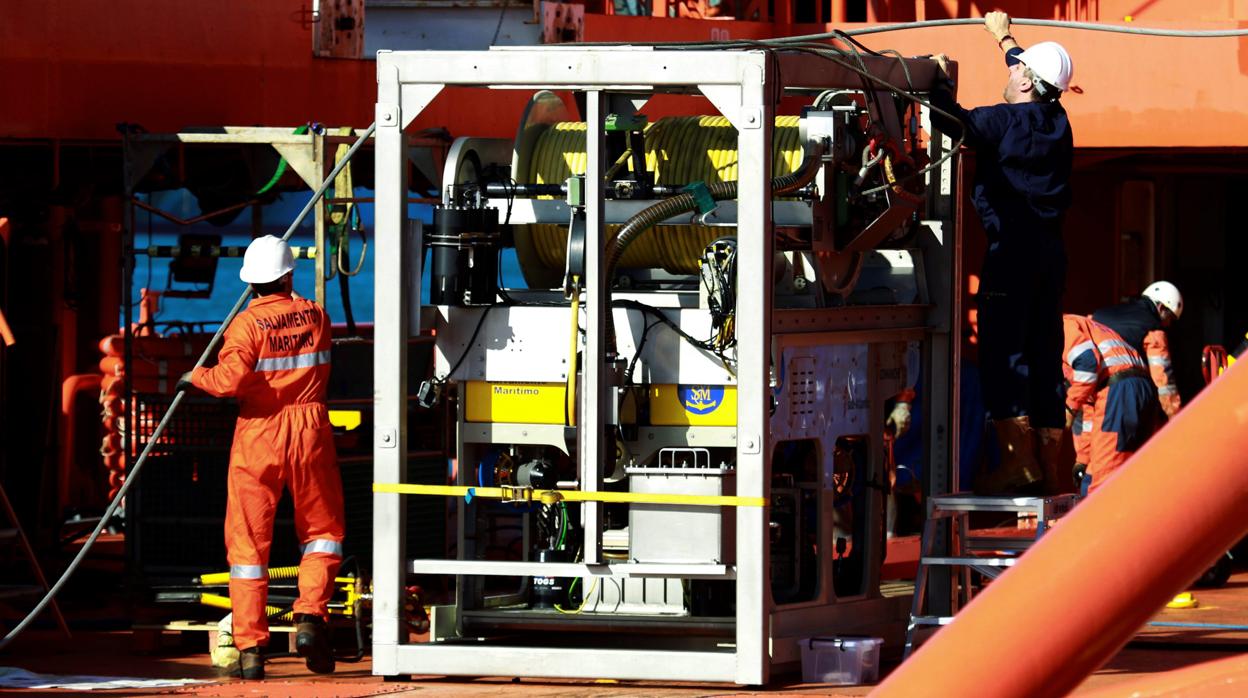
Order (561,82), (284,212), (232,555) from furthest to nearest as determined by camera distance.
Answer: (284,212) < (232,555) < (561,82)

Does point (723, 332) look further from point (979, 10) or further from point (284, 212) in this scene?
point (284, 212)

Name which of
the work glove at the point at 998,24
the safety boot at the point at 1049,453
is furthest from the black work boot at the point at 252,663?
the work glove at the point at 998,24

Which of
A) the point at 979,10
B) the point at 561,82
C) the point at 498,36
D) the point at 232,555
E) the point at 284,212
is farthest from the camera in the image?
the point at 284,212

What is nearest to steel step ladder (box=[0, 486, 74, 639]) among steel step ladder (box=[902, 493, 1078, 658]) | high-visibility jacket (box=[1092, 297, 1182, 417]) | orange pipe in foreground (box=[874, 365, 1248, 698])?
steel step ladder (box=[902, 493, 1078, 658])

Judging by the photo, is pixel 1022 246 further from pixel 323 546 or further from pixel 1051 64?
pixel 323 546

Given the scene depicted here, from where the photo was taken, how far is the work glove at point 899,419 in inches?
570

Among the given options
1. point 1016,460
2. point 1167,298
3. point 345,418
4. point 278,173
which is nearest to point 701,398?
point 1016,460

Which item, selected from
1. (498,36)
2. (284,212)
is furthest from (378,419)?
(284,212)

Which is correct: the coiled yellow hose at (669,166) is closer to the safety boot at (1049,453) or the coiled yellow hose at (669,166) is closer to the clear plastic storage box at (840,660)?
the safety boot at (1049,453)

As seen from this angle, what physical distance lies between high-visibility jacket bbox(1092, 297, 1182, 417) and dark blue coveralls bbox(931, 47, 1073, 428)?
3.55m

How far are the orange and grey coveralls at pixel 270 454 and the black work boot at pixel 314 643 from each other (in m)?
0.05

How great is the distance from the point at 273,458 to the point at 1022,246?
3.50 m

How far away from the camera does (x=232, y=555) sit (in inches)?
359

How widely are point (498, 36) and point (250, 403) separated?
475 cm
